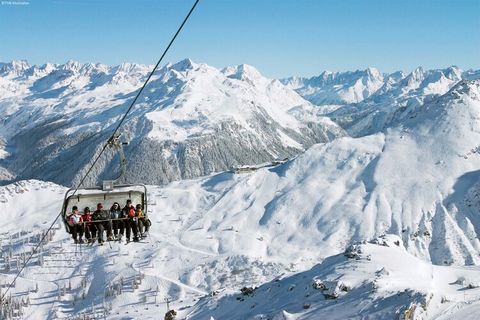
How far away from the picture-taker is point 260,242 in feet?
559

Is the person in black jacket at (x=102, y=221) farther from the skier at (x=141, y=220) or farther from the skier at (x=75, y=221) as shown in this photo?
the skier at (x=141, y=220)

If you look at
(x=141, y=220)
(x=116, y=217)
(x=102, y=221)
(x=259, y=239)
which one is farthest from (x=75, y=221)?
(x=259, y=239)

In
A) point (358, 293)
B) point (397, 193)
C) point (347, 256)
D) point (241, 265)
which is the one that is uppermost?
point (397, 193)

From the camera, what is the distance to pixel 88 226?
42.9m

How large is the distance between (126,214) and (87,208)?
3.24 m

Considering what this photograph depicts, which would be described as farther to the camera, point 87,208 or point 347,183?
point 347,183

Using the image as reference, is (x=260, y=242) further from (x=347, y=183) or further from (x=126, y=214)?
(x=126, y=214)

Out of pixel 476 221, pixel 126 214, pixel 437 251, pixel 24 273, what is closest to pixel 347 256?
pixel 126 214

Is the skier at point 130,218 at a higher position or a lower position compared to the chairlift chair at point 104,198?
lower

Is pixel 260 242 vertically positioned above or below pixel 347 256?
above

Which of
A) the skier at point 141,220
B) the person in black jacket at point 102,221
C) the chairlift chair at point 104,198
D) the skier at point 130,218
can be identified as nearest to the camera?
the chairlift chair at point 104,198

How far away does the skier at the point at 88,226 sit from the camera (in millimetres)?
42219

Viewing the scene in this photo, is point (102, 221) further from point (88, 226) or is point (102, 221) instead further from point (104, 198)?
point (104, 198)

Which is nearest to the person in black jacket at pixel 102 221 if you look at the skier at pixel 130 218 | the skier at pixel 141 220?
the skier at pixel 130 218
